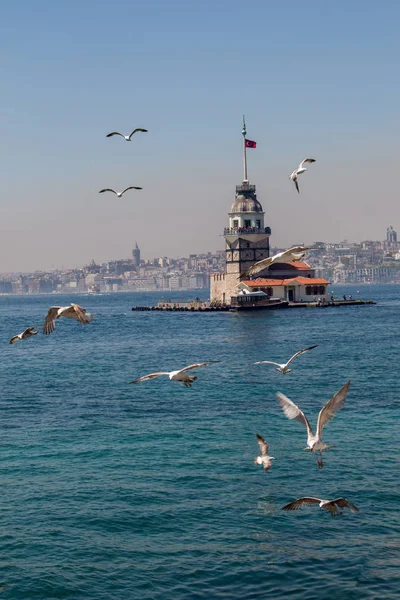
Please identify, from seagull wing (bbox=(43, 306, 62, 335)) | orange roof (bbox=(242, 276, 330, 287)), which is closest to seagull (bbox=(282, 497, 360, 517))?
seagull wing (bbox=(43, 306, 62, 335))

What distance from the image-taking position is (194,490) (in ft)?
80.4

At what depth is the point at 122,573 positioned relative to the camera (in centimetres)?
1955

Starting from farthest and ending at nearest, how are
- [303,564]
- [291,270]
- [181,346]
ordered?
[291,270], [181,346], [303,564]

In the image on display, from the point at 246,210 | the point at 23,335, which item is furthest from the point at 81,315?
the point at 246,210

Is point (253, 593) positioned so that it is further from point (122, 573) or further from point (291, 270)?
point (291, 270)

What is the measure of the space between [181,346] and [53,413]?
102ft

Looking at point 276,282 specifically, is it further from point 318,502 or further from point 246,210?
point 318,502

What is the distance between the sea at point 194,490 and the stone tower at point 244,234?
6084cm

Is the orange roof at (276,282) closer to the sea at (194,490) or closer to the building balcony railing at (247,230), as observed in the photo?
the building balcony railing at (247,230)

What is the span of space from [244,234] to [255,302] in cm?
838

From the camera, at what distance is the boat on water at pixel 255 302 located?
107012 millimetres

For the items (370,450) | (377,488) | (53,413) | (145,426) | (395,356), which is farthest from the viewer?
(395,356)

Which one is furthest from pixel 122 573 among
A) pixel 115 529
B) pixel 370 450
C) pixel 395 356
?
pixel 395 356

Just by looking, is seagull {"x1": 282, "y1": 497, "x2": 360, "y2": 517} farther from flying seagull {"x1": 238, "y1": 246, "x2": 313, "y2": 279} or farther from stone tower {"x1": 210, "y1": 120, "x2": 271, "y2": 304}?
stone tower {"x1": 210, "y1": 120, "x2": 271, "y2": 304}
